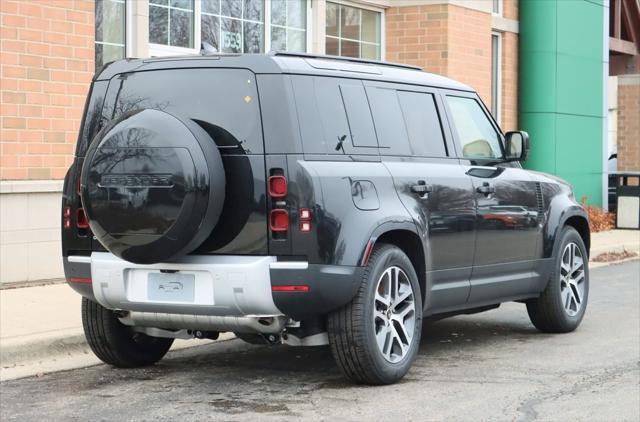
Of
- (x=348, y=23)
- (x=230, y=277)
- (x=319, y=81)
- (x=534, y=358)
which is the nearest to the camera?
(x=230, y=277)

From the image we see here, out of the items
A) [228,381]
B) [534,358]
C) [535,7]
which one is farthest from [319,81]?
[535,7]

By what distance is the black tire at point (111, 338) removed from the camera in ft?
24.8

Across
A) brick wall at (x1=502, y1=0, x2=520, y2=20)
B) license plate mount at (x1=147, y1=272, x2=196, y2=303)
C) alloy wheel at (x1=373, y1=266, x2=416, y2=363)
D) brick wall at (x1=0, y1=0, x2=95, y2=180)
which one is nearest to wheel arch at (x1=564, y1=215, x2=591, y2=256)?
alloy wheel at (x1=373, y1=266, x2=416, y2=363)

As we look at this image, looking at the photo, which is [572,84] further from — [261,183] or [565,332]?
[261,183]

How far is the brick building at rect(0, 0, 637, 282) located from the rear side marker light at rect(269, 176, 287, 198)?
1.33 metres

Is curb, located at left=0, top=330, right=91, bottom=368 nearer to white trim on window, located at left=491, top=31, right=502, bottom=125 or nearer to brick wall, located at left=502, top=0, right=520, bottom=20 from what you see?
white trim on window, located at left=491, top=31, right=502, bottom=125

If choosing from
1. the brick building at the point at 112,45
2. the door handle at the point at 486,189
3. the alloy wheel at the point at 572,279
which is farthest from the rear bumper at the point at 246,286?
the alloy wheel at the point at 572,279

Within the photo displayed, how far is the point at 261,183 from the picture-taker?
6.66 metres

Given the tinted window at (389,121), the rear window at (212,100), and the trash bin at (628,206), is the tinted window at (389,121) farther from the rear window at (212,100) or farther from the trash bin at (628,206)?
the trash bin at (628,206)

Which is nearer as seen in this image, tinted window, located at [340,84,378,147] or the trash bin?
tinted window, located at [340,84,378,147]

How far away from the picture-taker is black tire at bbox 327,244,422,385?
6785 mm

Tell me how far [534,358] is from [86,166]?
341 centimetres

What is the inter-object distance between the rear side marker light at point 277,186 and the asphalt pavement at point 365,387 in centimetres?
119

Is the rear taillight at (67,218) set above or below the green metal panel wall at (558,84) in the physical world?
below
